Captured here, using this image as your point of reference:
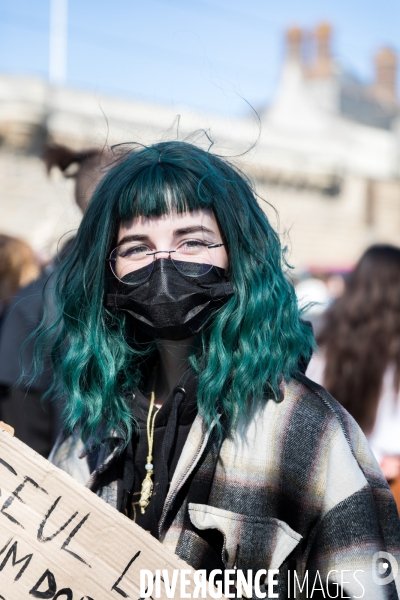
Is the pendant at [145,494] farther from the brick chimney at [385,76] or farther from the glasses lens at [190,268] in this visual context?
the brick chimney at [385,76]

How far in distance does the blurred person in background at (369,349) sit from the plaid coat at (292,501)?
156 centimetres

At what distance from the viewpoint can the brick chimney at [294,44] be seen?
32.1m

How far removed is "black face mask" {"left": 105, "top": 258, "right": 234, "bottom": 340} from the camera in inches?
65.4

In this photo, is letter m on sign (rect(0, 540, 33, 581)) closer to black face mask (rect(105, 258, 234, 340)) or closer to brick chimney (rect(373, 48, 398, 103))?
black face mask (rect(105, 258, 234, 340))

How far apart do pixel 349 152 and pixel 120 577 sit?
27631 millimetres

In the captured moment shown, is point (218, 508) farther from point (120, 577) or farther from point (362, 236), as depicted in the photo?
point (362, 236)

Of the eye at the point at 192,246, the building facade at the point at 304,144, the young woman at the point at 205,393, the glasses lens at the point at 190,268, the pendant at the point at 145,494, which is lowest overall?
the building facade at the point at 304,144

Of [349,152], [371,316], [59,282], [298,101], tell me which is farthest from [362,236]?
[59,282]

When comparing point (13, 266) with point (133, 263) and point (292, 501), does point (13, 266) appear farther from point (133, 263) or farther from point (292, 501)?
point (292, 501)

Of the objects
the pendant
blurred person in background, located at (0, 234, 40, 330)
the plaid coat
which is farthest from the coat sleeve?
blurred person in background, located at (0, 234, 40, 330)

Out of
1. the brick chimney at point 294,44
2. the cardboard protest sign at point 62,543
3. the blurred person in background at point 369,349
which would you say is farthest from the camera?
the brick chimney at point 294,44

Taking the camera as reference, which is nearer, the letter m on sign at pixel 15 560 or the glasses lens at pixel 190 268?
the letter m on sign at pixel 15 560

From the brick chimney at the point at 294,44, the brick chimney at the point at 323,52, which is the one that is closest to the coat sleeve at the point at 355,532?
the brick chimney at the point at 323,52

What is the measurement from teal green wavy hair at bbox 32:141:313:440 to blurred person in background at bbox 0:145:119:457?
648 mm
